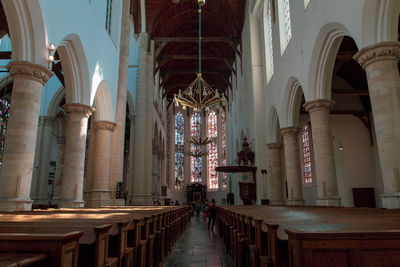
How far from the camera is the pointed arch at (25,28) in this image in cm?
666

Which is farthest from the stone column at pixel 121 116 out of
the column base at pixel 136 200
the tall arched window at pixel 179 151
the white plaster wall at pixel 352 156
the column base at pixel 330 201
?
the tall arched window at pixel 179 151

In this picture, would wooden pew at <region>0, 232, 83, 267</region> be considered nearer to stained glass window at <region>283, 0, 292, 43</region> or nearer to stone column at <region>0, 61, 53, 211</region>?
stone column at <region>0, 61, 53, 211</region>

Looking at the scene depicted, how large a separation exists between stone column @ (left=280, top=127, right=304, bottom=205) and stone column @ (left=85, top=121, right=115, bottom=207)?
690 centimetres

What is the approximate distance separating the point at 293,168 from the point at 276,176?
2198 millimetres

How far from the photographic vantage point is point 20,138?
6.51 m

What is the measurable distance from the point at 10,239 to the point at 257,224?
7.93 feet

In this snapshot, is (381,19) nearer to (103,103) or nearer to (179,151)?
(103,103)

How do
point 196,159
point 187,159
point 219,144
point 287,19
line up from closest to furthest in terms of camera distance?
point 287,19 → point 219,144 → point 196,159 → point 187,159

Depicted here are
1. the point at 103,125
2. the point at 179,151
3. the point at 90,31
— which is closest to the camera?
the point at 90,31

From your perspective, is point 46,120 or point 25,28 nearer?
point 25,28

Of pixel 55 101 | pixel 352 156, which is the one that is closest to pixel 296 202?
pixel 352 156

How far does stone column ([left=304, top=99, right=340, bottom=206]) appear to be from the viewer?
9.12 metres

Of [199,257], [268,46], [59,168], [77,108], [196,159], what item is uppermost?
[268,46]

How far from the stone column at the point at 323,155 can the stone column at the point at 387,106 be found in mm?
3006
